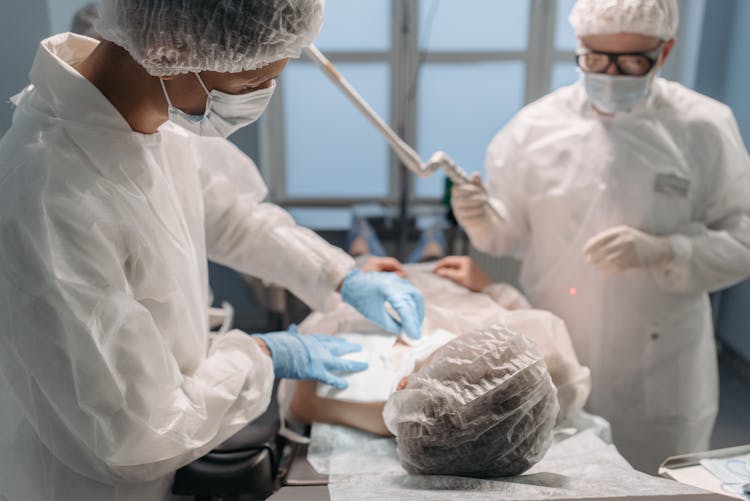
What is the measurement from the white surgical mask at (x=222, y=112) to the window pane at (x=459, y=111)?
8.56ft

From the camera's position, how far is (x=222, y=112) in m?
1.23

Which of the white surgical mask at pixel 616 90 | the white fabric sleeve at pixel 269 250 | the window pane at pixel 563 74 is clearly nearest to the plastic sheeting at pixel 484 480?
the white fabric sleeve at pixel 269 250

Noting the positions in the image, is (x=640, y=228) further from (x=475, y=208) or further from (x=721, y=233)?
(x=475, y=208)

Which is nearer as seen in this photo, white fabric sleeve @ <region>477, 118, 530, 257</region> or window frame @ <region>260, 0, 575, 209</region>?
white fabric sleeve @ <region>477, 118, 530, 257</region>

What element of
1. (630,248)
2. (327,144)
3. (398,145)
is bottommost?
(327,144)

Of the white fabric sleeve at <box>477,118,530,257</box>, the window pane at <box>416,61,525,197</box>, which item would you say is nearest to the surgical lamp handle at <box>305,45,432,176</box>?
the white fabric sleeve at <box>477,118,530,257</box>

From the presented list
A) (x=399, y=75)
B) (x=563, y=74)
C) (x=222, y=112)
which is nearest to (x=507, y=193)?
(x=222, y=112)

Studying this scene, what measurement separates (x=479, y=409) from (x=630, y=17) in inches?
44.5

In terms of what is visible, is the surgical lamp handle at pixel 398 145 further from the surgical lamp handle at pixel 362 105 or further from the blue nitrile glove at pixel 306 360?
the blue nitrile glove at pixel 306 360

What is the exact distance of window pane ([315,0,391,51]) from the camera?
12.0 ft

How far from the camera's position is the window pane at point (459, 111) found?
3820mm

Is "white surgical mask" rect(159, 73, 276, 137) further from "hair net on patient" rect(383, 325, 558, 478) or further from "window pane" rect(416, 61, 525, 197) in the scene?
"window pane" rect(416, 61, 525, 197)

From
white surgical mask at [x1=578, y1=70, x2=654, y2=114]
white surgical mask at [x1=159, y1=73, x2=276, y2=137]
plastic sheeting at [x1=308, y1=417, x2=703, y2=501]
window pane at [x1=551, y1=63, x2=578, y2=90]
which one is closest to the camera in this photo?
plastic sheeting at [x1=308, y1=417, x2=703, y2=501]

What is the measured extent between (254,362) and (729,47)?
182cm
